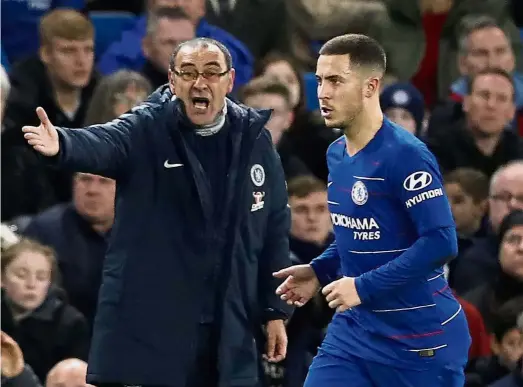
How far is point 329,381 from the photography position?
5.38 metres

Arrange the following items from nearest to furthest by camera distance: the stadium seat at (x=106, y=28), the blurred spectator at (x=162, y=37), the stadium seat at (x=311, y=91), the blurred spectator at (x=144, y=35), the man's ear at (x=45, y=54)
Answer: the man's ear at (x=45, y=54)
the blurred spectator at (x=162, y=37)
the blurred spectator at (x=144, y=35)
the stadium seat at (x=106, y=28)
the stadium seat at (x=311, y=91)

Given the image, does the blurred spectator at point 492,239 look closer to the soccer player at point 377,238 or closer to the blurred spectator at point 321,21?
the blurred spectator at point 321,21

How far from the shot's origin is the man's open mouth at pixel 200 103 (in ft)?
18.3

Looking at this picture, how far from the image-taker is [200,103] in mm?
5594

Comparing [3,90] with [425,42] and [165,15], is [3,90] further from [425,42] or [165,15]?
[425,42]

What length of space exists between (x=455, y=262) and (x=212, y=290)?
8.99ft

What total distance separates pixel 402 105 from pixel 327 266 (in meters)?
3.20

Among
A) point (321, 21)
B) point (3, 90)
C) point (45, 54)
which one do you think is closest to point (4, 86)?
point (3, 90)

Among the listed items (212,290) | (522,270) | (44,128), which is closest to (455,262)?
(522,270)

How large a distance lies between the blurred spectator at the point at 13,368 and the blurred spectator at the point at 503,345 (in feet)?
7.24

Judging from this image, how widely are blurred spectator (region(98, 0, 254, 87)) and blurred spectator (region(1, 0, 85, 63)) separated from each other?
429mm

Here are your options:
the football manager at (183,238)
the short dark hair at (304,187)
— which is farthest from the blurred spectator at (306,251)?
the football manager at (183,238)

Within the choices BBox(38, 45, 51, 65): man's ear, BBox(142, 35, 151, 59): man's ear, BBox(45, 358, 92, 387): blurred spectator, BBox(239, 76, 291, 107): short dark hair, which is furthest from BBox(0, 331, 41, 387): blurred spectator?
BBox(142, 35, 151, 59): man's ear

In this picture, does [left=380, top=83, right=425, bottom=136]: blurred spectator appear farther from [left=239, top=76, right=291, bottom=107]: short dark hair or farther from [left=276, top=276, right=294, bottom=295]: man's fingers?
[left=276, top=276, right=294, bottom=295]: man's fingers
